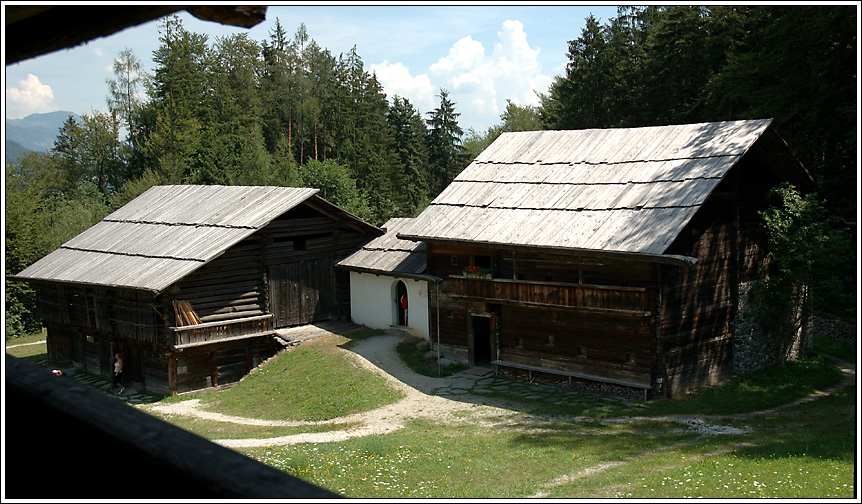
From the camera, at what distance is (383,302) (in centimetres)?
3247

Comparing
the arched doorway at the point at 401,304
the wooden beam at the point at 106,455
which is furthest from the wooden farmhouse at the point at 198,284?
the wooden beam at the point at 106,455

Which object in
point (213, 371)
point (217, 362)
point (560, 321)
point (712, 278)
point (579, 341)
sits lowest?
point (213, 371)

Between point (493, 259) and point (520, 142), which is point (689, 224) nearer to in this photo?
point (493, 259)

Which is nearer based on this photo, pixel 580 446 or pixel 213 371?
pixel 580 446

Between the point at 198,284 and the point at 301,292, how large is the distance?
15.7ft

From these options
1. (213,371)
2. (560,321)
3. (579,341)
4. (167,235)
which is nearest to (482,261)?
(560,321)

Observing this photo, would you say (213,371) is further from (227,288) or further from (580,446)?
(580,446)

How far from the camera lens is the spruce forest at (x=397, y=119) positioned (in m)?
29.9

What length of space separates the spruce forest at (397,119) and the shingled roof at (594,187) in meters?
3.46

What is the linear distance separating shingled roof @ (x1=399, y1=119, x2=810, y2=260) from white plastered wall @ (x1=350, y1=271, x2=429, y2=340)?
10.6ft

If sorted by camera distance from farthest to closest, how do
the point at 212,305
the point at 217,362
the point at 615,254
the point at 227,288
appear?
the point at 227,288 < the point at 217,362 < the point at 212,305 < the point at 615,254

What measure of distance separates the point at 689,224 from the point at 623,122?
31.9 m

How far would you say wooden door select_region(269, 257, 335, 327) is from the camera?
31.7m

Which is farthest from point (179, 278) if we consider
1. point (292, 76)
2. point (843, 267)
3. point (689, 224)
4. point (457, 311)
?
point (292, 76)
